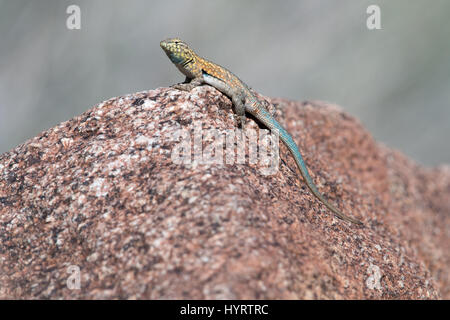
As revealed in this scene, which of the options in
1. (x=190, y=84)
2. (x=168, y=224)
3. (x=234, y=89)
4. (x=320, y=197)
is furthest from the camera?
(x=234, y=89)

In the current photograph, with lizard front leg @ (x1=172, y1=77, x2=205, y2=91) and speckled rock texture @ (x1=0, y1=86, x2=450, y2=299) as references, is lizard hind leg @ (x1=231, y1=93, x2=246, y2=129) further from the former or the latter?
lizard front leg @ (x1=172, y1=77, x2=205, y2=91)

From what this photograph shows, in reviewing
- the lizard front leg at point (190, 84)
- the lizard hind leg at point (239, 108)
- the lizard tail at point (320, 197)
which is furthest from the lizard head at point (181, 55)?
the lizard tail at point (320, 197)

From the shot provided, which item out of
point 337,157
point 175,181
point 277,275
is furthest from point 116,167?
point 337,157

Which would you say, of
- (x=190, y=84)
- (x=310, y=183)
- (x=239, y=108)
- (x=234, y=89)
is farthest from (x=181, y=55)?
(x=310, y=183)

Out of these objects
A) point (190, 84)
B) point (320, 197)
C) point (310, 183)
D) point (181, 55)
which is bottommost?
point (320, 197)

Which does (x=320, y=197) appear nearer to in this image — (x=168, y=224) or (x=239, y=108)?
(x=239, y=108)
